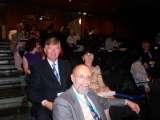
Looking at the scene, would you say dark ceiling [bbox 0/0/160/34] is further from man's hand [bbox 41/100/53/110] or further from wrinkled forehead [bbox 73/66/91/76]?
wrinkled forehead [bbox 73/66/91/76]

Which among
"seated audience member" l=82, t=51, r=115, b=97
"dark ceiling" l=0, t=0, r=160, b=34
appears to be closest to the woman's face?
"seated audience member" l=82, t=51, r=115, b=97

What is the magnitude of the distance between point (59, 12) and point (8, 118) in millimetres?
14661

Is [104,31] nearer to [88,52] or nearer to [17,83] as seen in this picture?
[17,83]

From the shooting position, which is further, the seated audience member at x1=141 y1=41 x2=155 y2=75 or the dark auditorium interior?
the seated audience member at x1=141 y1=41 x2=155 y2=75

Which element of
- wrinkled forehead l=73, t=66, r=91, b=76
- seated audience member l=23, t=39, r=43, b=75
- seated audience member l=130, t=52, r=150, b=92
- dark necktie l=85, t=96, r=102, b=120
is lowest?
seated audience member l=130, t=52, r=150, b=92

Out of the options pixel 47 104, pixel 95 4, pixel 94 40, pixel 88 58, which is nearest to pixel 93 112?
pixel 47 104

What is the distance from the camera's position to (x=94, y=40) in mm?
13453

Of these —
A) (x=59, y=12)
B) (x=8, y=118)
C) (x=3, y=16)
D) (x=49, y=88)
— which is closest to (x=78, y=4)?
(x=59, y=12)

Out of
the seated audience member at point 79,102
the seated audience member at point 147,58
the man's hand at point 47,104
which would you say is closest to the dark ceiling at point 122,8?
the seated audience member at point 147,58

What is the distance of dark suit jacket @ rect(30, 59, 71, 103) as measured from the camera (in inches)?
157

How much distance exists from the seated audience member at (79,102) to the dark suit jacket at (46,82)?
84cm

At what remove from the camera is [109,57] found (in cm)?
904

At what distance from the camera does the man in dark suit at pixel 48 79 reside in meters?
3.95

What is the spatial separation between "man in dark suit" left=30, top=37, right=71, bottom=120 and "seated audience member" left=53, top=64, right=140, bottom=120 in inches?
33.3
